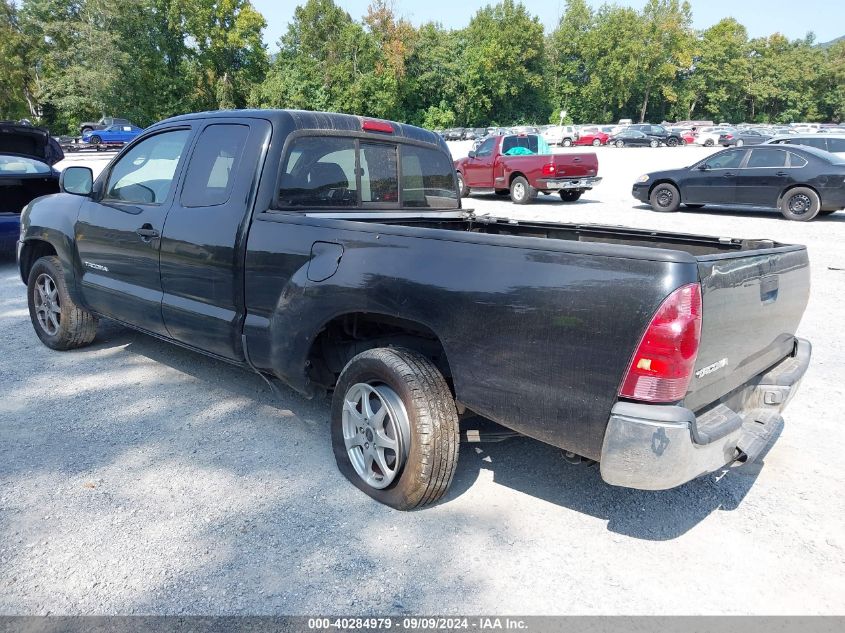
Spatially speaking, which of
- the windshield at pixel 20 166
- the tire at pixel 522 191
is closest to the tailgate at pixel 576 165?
the tire at pixel 522 191

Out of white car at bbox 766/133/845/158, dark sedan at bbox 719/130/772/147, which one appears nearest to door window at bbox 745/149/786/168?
white car at bbox 766/133/845/158

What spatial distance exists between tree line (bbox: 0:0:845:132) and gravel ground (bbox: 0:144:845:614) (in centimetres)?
5262

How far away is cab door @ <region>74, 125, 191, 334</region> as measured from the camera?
415 centimetres

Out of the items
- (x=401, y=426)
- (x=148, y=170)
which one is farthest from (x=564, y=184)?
(x=401, y=426)

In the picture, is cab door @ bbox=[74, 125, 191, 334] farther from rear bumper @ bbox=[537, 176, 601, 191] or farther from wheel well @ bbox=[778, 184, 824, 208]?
wheel well @ bbox=[778, 184, 824, 208]

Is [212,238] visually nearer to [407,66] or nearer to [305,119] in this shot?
[305,119]

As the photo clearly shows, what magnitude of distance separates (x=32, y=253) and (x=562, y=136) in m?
51.9

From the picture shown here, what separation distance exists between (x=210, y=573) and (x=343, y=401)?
3.30 ft

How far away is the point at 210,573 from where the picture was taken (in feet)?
8.53

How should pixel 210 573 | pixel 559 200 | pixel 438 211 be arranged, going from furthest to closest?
pixel 559 200
pixel 438 211
pixel 210 573

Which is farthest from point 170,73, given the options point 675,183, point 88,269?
point 88,269

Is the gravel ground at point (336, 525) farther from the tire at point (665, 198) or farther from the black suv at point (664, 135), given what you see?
the black suv at point (664, 135)

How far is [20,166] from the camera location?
8.80m

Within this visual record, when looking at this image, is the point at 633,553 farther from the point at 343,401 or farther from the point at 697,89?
the point at 697,89
